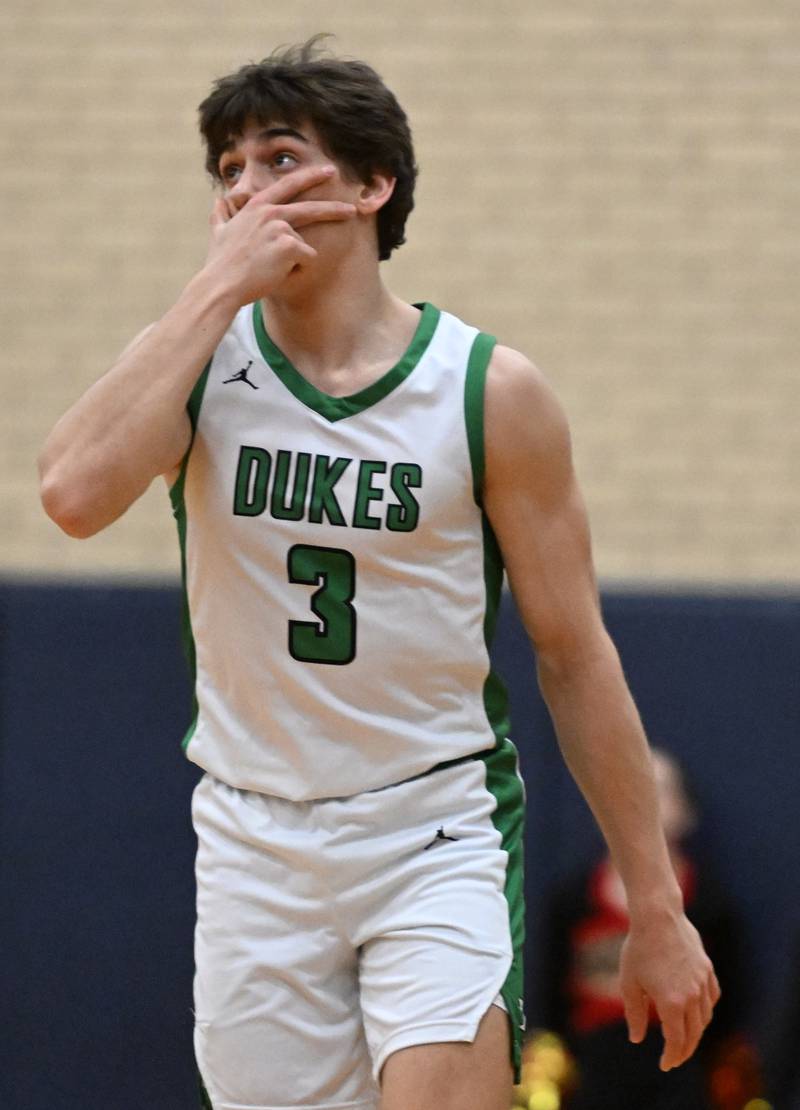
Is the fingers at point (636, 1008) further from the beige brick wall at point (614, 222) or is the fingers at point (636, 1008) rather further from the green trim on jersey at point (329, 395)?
the beige brick wall at point (614, 222)

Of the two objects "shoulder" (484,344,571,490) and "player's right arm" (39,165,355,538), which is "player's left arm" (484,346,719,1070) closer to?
"shoulder" (484,344,571,490)

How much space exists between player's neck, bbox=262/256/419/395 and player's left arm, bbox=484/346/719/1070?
0.21 meters

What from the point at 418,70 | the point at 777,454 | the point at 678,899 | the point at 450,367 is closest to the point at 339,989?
the point at 678,899

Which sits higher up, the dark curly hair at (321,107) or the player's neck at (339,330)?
the dark curly hair at (321,107)

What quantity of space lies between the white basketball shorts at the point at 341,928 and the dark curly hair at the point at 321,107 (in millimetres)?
1063

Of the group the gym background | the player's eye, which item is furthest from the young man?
the gym background

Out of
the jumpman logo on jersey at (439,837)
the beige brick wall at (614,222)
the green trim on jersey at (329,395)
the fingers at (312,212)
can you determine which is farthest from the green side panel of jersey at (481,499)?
the beige brick wall at (614,222)

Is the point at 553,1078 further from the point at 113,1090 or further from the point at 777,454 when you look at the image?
the point at 777,454

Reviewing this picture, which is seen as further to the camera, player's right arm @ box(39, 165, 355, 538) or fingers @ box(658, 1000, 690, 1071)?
fingers @ box(658, 1000, 690, 1071)

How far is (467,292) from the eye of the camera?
6.72 metres

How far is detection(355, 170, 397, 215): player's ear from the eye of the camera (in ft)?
10.5

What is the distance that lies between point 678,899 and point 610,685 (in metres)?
0.39

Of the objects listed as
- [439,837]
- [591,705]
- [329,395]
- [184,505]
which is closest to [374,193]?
[329,395]

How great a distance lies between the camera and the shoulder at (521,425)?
308cm
